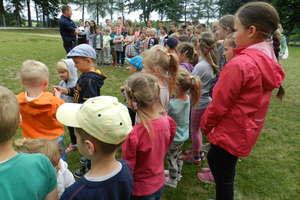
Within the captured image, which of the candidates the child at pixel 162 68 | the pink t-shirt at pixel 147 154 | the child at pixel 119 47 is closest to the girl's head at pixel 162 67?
the child at pixel 162 68

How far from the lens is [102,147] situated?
1.52 m

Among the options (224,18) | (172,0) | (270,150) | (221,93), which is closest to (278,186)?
(270,150)

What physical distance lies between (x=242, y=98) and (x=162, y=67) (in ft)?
3.49

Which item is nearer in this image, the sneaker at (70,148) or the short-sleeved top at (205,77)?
the short-sleeved top at (205,77)

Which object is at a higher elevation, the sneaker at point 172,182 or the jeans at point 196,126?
the jeans at point 196,126

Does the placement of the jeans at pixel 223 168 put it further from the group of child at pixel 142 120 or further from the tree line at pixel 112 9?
the tree line at pixel 112 9

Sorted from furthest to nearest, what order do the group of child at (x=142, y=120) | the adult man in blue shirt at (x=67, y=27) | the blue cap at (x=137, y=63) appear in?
the adult man in blue shirt at (x=67, y=27) → the blue cap at (x=137, y=63) → the group of child at (x=142, y=120)

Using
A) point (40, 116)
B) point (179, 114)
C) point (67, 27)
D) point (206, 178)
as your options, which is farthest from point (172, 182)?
point (67, 27)

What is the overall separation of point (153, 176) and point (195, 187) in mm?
1373

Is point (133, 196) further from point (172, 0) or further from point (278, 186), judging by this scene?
point (172, 0)

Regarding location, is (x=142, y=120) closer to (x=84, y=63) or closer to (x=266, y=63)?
(x=266, y=63)

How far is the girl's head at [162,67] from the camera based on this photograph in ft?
9.62

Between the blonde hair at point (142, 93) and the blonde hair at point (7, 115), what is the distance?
99 centimetres

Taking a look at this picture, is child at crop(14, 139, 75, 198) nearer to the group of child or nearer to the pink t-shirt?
the group of child
